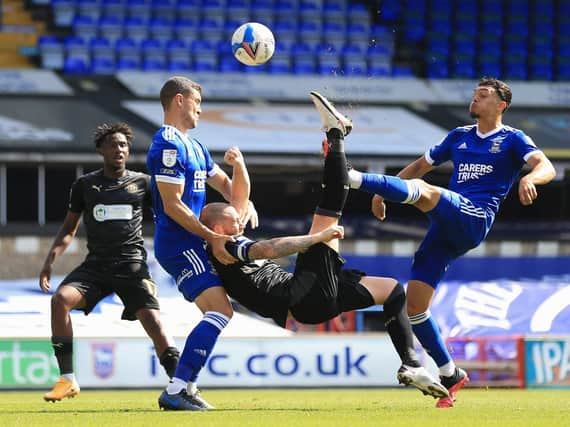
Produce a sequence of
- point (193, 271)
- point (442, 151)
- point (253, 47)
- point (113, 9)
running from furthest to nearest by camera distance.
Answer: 1. point (113, 9)
2. point (253, 47)
3. point (442, 151)
4. point (193, 271)

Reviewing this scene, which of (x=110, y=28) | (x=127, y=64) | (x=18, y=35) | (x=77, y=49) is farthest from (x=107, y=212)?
(x=18, y=35)

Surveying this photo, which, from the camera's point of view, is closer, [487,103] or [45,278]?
[487,103]

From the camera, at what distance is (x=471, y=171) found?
8.38 meters

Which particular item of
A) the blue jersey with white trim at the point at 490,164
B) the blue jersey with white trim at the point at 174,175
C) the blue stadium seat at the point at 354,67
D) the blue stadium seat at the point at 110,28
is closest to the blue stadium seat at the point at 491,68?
the blue stadium seat at the point at 354,67

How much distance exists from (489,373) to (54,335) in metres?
7.65

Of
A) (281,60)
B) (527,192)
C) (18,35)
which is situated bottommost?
(527,192)

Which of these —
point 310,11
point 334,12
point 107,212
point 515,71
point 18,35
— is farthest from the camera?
point 334,12

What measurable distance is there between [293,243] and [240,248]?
375mm

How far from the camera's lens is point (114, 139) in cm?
908

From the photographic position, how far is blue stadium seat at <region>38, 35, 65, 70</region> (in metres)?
21.1

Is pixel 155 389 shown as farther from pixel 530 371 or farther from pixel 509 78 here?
pixel 509 78

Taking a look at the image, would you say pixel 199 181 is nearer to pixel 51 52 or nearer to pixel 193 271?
pixel 193 271

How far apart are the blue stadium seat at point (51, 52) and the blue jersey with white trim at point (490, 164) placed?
13820mm

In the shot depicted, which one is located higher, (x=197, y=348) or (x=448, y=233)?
(x=448, y=233)
